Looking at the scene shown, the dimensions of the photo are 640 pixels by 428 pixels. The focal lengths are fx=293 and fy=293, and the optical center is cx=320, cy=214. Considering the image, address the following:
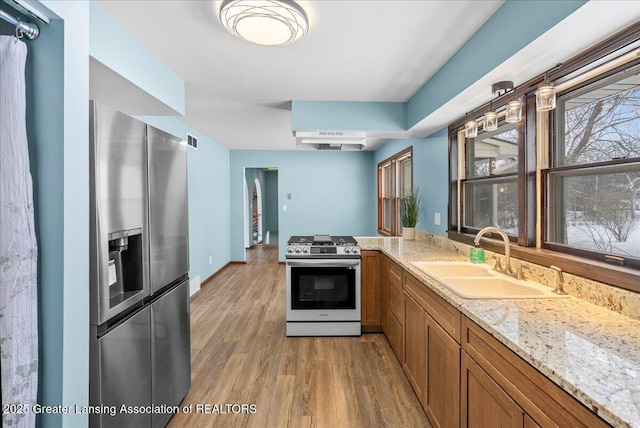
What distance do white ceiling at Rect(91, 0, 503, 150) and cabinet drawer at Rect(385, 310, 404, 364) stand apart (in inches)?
82.2

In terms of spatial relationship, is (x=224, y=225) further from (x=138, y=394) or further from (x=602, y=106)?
(x=602, y=106)

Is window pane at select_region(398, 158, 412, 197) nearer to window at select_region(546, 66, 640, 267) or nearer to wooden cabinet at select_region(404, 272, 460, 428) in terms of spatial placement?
wooden cabinet at select_region(404, 272, 460, 428)

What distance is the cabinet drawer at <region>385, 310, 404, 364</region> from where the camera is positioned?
2.35 metres

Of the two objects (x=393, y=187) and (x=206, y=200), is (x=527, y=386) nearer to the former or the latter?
(x=393, y=187)

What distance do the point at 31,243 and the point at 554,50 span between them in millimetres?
2293

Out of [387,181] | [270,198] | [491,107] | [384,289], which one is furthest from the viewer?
[270,198]

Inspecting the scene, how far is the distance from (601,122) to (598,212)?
45cm

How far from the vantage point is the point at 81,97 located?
1.08m

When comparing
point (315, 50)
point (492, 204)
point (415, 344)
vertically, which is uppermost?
point (315, 50)

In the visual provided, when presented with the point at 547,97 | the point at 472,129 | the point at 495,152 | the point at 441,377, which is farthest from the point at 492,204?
the point at 441,377

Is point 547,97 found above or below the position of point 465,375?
above

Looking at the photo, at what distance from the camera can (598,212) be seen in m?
1.48

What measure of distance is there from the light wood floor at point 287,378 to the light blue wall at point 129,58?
2.19 m

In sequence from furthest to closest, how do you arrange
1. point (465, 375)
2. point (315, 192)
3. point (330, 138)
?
1. point (315, 192)
2. point (330, 138)
3. point (465, 375)
